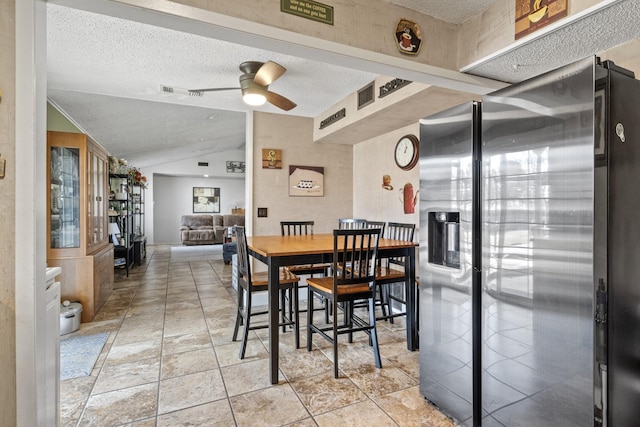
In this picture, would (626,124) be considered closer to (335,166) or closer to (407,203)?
(407,203)

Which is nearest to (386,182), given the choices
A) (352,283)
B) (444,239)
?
(352,283)

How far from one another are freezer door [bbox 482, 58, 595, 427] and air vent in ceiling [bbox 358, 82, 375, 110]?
196 centimetres

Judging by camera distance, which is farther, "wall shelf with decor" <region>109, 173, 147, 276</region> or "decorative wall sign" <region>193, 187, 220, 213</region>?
"decorative wall sign" <region>193, 187, 220, 213</region>

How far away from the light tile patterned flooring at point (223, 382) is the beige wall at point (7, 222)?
740 millimetres

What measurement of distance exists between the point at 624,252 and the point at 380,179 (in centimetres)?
321

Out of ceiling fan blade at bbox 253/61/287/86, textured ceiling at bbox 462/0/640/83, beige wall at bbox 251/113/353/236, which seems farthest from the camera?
beige wall at bbox 251/113/353/236

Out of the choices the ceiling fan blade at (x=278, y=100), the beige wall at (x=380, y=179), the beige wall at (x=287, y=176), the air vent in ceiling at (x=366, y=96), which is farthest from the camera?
the beige wall at (x=287, y=176)

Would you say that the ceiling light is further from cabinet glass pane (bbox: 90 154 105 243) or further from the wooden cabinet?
cabinet glass pane (bbox: 90 154 105 243)

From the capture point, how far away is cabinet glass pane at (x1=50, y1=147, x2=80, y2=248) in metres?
3.32

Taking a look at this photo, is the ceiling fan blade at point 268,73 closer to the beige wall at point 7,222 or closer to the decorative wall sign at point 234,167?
the beige wall at point 7,222

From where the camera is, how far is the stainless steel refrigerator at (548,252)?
128 centimetres

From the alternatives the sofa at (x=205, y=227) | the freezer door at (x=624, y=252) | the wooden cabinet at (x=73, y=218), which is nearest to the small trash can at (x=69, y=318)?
the wooden cabinet at (x=73, y=218)

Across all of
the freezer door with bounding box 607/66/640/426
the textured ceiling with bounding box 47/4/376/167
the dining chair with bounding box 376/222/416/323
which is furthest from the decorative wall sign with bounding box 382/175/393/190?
the freezer door with bounding box 607/66/640/426

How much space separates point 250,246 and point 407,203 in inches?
81.4
